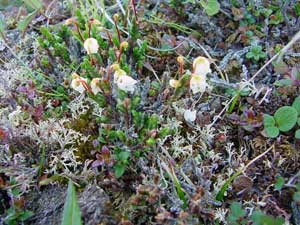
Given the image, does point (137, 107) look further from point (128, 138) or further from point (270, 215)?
Answer: point (270, 215)

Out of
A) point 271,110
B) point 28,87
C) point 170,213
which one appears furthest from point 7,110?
point 271,110

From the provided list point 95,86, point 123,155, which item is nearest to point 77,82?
point 95,86

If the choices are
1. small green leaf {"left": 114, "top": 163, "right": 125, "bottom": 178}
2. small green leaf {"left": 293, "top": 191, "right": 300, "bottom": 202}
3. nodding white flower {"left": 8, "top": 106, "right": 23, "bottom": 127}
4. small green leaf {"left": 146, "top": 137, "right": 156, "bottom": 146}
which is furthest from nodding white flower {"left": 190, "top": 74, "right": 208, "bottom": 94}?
nodding white flower {"left": 8, "top": 106, "right": 23, "bottom": 127}

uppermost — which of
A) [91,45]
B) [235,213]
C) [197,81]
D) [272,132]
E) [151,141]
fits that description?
[91,45]

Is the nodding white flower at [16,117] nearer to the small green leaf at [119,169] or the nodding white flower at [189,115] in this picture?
the small green leaf at [119,169]

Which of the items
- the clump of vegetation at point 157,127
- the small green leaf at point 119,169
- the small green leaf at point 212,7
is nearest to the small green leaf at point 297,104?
the clump of vegetation at point 157,127

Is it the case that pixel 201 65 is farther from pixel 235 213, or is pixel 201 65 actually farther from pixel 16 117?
pixel 16 117

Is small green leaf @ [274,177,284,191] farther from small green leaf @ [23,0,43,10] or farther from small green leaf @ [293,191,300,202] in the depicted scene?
small green leaf @ [23,0,43,10]
